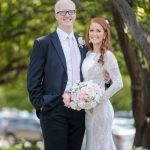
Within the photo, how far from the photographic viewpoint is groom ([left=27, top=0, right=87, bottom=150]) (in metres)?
6.07

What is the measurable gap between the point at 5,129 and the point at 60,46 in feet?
94.8

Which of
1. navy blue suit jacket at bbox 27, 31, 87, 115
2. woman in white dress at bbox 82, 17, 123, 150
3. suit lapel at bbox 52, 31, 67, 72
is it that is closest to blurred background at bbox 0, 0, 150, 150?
woman in white dress at bbox 82, 17, 123, 150

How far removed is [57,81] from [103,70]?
0.53 meters

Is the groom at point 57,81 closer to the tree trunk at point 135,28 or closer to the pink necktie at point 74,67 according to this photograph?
the pink necktie at point 74,67

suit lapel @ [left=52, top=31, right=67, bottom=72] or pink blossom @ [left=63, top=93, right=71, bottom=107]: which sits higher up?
suit lapel @ [left=52, top=31, right=67, bottom=72]

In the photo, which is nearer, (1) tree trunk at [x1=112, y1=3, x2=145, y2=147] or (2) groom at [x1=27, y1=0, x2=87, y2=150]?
(2) groom at [x1=27, y1=0, x2=87, y2=150]

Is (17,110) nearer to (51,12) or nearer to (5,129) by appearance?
(5,129)

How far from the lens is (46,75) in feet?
20.2

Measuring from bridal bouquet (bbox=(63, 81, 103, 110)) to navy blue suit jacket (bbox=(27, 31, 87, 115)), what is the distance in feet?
0.39

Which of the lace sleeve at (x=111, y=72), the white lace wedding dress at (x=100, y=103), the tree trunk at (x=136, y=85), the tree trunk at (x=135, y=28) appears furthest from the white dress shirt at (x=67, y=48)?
the tree trunk at (x=136, y=85)

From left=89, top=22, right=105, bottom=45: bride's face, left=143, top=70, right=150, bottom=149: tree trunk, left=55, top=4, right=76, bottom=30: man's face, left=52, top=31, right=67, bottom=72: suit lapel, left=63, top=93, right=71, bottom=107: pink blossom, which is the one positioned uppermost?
left=55, top=4, right=76, bottom=30: man's face

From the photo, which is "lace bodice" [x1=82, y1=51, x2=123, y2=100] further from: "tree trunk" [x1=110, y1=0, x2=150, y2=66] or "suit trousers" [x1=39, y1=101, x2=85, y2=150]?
"tree trunk" [x1=110, y1=0, x2=150, y2=66]

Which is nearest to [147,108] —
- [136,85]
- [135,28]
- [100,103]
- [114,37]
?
[136,85]

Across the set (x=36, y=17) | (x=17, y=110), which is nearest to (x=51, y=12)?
(x=36, y=17)
